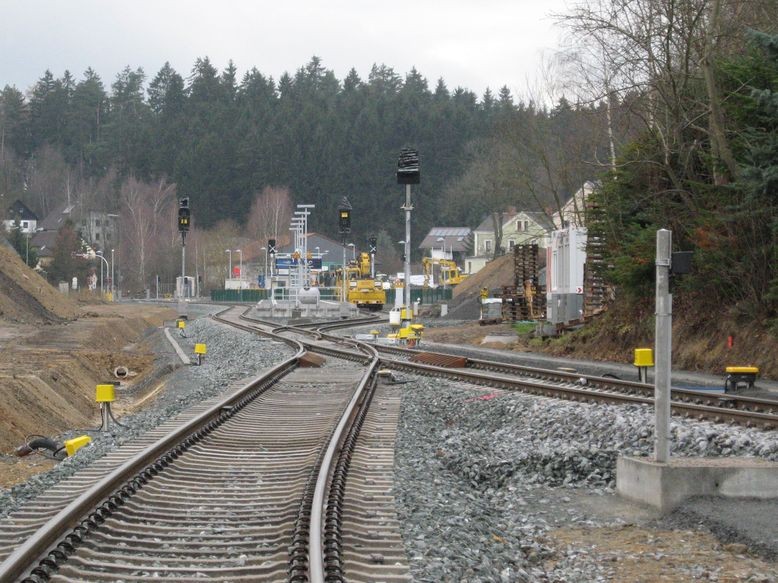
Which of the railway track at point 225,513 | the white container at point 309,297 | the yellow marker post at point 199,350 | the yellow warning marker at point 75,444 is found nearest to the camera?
the railway track at point 225,513

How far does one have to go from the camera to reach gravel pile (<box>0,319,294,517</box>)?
34.9ft

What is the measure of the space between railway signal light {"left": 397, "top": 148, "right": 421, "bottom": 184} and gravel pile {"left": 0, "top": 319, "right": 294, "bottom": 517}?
20.8 ft

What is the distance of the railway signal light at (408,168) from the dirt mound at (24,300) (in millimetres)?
21833

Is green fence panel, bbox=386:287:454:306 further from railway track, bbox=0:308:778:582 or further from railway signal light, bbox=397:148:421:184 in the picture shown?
railway track, bbox=0:308:778:582

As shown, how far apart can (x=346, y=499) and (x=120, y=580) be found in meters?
2.69

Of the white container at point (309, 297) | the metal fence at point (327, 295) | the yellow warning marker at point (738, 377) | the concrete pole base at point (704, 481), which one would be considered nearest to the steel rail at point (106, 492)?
the concrete pole base at point (704, 481)

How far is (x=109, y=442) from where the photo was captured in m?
13.2

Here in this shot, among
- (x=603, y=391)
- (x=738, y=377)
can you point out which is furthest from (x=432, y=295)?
A: (x=603, y=391)

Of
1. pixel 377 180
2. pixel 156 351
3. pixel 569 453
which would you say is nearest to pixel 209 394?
pixel 569 453

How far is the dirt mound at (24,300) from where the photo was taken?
51331mm

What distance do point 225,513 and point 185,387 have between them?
1509cm

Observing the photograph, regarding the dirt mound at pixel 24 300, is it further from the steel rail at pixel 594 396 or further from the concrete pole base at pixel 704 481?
the concrete pole base at pixel 704 481

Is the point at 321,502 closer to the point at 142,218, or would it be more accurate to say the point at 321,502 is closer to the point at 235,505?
the point at 235,505

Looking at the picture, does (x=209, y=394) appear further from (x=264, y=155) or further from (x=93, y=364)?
(x=264, y=155)
